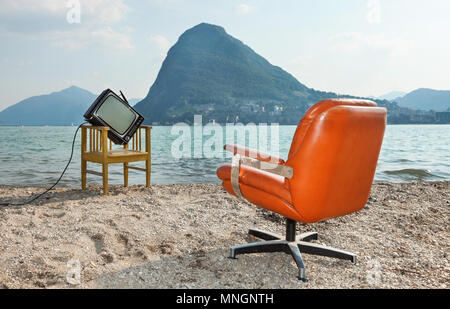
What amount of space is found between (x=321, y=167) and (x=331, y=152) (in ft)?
0.33

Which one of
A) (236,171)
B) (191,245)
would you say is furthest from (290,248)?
(191,245)

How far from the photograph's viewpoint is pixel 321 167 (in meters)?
1.92

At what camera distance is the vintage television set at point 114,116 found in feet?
14.2

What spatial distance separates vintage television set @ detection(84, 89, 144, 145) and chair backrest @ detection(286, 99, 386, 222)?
3085 millimetres

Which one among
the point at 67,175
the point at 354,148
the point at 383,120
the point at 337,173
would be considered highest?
the point at 383,120

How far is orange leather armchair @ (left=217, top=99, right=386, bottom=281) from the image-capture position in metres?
1.89

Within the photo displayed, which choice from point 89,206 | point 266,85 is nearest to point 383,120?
point 89,206

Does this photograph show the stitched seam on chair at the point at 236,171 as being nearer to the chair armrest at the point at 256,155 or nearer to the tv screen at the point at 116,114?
the chair armrest at the point at 256,155

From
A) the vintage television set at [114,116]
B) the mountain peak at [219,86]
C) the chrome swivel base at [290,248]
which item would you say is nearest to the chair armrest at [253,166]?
the chrome swivel base at [290,248]

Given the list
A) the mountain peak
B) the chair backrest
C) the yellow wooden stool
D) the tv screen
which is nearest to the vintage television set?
the tv screen

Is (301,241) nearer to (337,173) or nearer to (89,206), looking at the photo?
(337,173)

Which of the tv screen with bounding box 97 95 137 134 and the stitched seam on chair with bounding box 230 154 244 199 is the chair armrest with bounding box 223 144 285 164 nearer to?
the stitched seam on chair with bounding box 230 154 244 199
